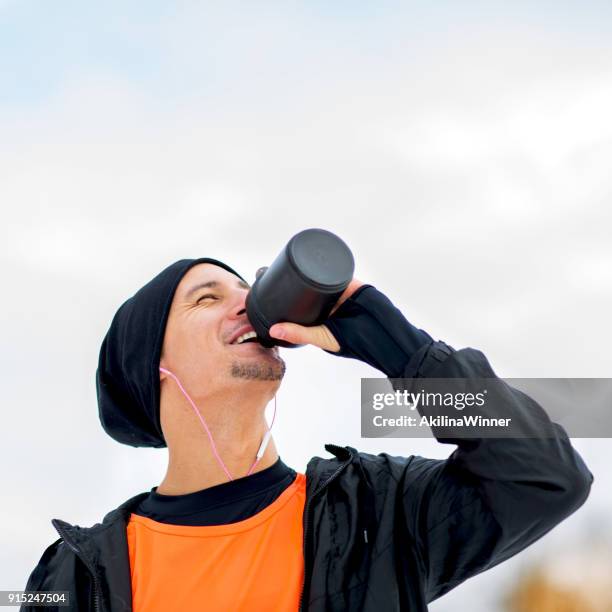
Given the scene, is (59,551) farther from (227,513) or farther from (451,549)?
(451,549)

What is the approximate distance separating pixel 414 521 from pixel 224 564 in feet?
1.65

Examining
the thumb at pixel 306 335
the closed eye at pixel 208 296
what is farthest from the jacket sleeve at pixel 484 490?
the closed eye at pixel 208 296

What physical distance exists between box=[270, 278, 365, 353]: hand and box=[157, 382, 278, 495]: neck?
40 centimetres

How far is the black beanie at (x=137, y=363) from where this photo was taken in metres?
2.77

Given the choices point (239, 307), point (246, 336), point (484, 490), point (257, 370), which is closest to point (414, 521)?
point (484, 490)

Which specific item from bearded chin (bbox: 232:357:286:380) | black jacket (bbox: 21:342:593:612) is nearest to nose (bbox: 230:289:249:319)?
bearded chin (bbox: 232:357:286:380)

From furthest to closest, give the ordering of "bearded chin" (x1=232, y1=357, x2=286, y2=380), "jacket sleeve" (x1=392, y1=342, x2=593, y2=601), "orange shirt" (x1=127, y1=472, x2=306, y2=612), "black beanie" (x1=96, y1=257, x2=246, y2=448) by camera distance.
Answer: "black beanie" (x1=96, y1=257, x2=246, y2=448), "bearded chin" (x1=232, y1=357, x2=286, y2=380), "orange shirt" (x1=127, y1=472, x2=306, y2=612), "jacket sleeve" (x1=392, y1=342, x2=593, y2=601)

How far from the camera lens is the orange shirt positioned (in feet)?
7.04

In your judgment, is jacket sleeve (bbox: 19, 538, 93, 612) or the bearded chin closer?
jacket sleeve (bbox: 19, 538, 93, 612)

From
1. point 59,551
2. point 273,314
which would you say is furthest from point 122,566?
point 273,314

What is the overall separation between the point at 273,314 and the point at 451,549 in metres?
0.75

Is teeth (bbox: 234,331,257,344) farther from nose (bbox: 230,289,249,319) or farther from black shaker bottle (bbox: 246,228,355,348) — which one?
black shaker bottle (bbox: 246,228,355,348)

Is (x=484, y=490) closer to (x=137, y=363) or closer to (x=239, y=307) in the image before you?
(x=239, y=307)

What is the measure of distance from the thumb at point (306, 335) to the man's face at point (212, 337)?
31 cm
